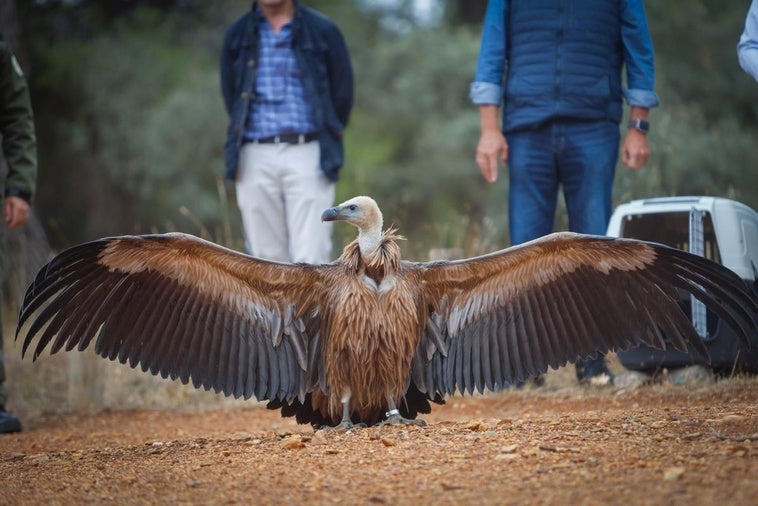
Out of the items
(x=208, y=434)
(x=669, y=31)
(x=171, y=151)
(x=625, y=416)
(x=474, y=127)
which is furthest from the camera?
(x=171, y=151)

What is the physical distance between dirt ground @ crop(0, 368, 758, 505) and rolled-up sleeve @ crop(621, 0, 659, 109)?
2.13 m

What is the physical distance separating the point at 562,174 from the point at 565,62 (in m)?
0.73

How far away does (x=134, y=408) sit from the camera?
888 centimetres

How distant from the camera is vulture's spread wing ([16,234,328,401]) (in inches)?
221

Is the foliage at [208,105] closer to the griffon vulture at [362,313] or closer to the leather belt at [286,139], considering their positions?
the leather belt at [286,139]

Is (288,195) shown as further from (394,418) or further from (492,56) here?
(394,418)

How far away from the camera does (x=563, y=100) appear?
23.0 ft

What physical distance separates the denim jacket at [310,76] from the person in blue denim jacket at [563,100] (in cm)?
117

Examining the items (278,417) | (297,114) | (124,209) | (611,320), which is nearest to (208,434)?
(278,417)

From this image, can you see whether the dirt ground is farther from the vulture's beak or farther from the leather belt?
the leather belt

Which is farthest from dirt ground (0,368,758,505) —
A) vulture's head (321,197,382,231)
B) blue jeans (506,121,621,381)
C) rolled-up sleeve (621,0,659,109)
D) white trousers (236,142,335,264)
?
white trousers (236,142,335,264)

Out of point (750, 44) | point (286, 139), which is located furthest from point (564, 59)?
point (286, 139)

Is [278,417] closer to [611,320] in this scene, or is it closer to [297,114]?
[297,114]

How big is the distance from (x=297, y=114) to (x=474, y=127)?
9.79 metres
